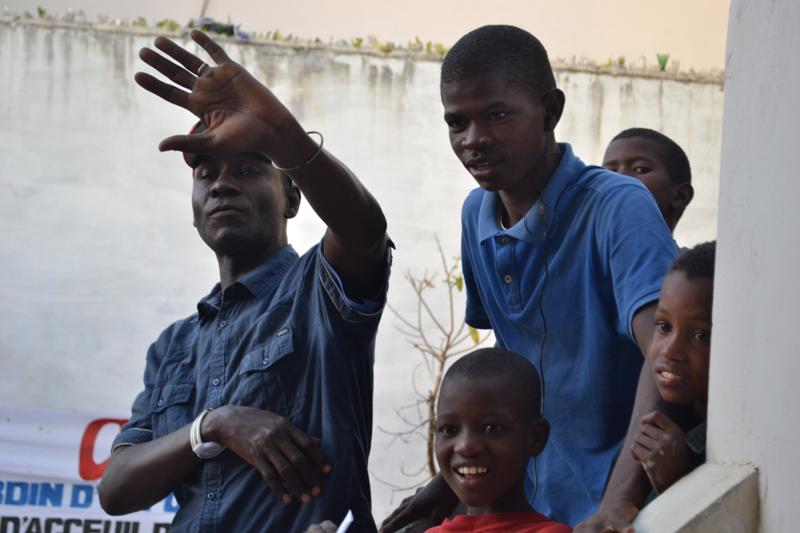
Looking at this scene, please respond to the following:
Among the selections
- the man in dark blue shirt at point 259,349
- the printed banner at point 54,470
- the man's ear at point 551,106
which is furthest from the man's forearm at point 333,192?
the printed banner at point 54,470

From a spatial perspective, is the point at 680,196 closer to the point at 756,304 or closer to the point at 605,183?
A: the point at 605,183

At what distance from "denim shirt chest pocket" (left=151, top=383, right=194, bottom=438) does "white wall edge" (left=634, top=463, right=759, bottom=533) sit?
1459 mm

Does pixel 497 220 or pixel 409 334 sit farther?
pixel 409 334

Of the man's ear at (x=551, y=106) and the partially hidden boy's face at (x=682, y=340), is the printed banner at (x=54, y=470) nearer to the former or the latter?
the man's ear at (x=551, y=106)

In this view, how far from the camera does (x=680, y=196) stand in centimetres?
384

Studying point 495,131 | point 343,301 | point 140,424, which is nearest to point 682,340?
point 495,131

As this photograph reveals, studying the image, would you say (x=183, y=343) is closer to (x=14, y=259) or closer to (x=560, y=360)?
(x=560, y=360)

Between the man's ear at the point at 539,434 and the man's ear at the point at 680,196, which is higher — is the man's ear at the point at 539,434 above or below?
below

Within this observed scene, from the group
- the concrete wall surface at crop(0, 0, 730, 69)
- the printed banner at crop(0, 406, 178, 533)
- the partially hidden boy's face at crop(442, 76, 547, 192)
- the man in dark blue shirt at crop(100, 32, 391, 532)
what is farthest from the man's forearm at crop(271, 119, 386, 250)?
the concrete wall surface at crop(0, 0, 730, 69)

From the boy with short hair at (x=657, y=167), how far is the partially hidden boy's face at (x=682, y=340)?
132 cm

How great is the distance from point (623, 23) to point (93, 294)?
10.9ft

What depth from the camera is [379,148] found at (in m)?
7.10

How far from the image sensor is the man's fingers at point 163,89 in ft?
9.48

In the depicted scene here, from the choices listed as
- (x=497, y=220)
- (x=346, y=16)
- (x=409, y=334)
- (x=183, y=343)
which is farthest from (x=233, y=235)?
(x=346, y=16)
